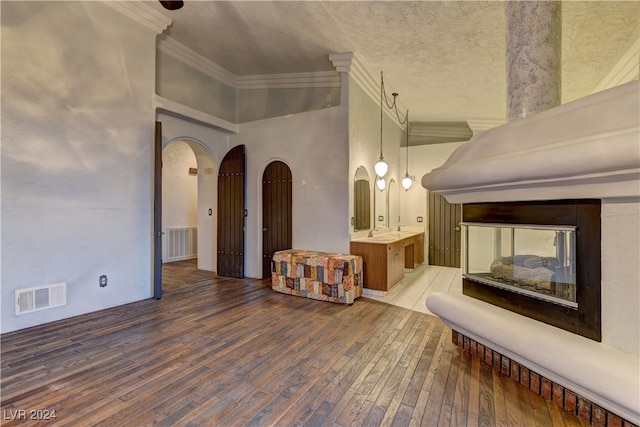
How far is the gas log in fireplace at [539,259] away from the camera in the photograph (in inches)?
71.5

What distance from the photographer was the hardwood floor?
1840 millimetres

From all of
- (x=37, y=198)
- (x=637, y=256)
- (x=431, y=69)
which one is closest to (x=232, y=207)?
(x=37, y=198)

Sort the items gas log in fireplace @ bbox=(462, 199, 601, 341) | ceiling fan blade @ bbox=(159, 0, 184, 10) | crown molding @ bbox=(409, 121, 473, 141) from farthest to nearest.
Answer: crown molding @ bbox=(409, 121, 473, 141) < ceiling fan blade @ bbox=(159, 0, 184, 10) < gas log in fireplace @ bbox=(462, 199, 601, 341)

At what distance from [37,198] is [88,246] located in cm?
70

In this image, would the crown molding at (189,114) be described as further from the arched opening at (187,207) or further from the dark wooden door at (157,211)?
the arched opening at (187,207)

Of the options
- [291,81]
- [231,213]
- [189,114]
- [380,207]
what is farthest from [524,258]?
[291,81]

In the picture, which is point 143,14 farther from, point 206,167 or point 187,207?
point 187,207

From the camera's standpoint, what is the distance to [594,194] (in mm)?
1694

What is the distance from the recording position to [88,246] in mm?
3482

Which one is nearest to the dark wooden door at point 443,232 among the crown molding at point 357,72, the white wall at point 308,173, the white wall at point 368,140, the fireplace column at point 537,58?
the white wall at point 368,140

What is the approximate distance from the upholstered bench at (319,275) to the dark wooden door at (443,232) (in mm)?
3461

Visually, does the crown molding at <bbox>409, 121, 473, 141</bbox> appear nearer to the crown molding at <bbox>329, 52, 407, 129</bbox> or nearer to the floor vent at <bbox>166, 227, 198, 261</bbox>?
the crown molding at <bbox>329, 52, 407, 129</bbox>

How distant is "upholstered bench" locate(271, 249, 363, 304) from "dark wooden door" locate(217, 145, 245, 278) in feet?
3.82

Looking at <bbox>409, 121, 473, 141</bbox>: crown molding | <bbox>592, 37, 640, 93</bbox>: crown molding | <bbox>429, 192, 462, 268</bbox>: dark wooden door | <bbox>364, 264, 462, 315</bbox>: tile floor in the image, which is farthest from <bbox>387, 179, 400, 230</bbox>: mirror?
<bbox>592, 37, 640, 93</bbox>: crown molding
